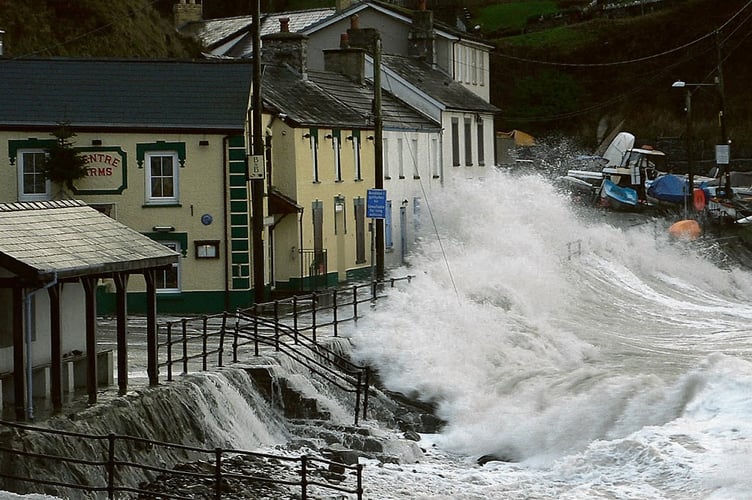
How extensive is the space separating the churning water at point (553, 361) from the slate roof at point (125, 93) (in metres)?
6.69

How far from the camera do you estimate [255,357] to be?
26.3 metres

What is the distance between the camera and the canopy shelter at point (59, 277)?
19250mm

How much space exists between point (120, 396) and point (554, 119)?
7479 cm

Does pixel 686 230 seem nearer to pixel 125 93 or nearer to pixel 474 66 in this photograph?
pixel 474 66

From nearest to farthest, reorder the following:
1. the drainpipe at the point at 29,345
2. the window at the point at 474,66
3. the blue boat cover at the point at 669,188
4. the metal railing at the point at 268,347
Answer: the drainpipe at the point at 29,345 → the metal railing at the point at 268,347 → the window at the point at 474,66 → the blue boat cover at the point at 669,188

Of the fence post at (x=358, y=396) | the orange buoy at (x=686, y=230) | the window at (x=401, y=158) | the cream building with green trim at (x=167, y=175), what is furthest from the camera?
the orange buoy at (x=686, y=230)

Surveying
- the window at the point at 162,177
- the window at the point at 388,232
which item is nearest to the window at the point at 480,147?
the window at the point at 388,232

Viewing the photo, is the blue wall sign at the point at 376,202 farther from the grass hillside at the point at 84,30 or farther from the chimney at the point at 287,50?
the grass hillside at the point at 84,30

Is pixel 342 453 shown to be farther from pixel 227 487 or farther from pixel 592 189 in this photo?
pixel 592 189

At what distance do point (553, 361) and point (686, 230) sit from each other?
29.9m

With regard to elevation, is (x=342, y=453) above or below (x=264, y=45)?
below

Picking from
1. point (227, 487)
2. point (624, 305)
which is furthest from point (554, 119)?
point (227, 487)

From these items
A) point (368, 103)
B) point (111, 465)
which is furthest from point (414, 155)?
point (111, 465)

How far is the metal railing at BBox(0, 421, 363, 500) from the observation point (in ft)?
56.2
